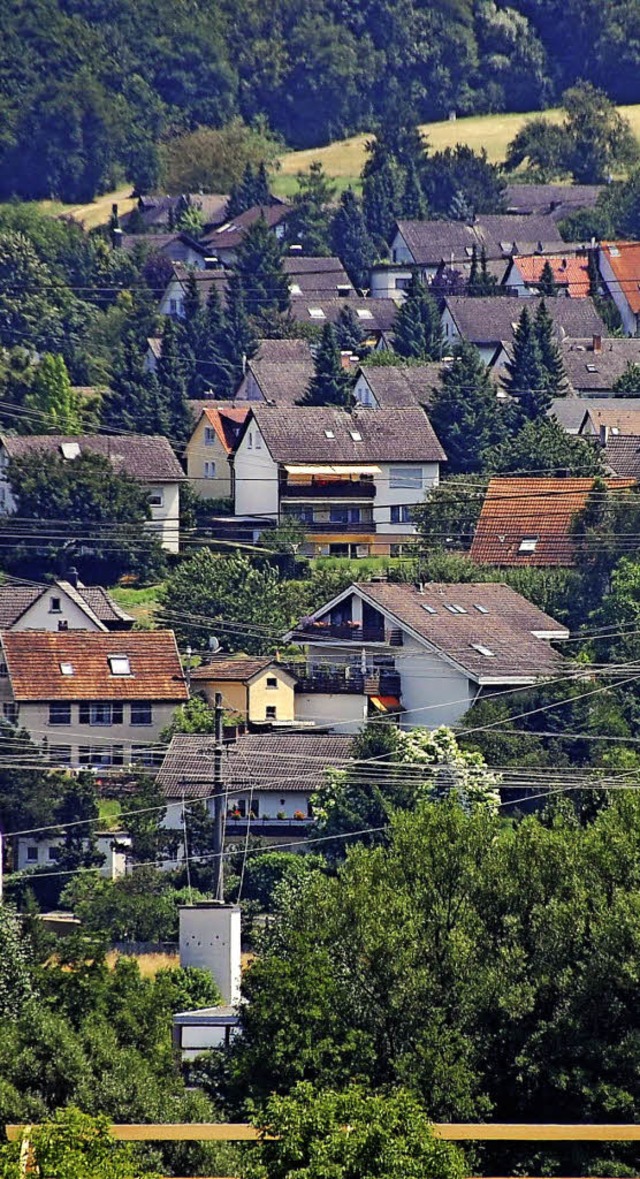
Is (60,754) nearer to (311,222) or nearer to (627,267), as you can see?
(627,267)

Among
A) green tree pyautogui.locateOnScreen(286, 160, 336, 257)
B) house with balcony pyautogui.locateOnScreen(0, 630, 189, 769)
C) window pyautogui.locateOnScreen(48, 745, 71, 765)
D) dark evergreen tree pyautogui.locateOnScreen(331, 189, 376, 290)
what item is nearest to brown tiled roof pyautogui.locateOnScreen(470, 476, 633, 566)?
house with balcony pyautogui.locateOnScreen(0, 630, 189, 769)

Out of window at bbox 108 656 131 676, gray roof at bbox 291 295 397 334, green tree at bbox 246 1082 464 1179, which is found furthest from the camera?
gray roof at bbox 291 295 397 334

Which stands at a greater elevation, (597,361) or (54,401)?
(597,361)

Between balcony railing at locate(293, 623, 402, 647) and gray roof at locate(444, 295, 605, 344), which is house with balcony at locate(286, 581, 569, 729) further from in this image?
gray roof at locate(444, 295, 605, 344)

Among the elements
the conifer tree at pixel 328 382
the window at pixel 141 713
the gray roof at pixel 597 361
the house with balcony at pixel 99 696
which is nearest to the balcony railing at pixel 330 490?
the conifer tree at pixel 328 382

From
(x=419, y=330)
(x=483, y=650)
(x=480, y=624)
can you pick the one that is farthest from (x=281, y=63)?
(x=483, y=650)

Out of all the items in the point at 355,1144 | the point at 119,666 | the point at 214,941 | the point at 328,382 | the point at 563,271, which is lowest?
the point at 355,1144

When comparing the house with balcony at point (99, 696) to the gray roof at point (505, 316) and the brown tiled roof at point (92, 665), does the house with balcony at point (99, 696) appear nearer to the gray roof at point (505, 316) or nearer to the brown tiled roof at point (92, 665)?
the brown tiled roof at point (92, 665)
